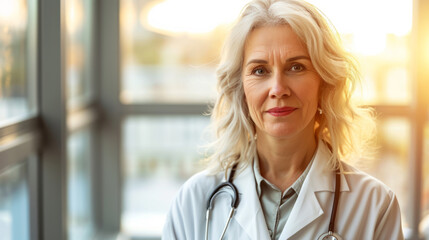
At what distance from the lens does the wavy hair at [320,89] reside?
1596mm

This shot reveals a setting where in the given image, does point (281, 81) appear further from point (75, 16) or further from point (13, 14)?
point (75, 16)

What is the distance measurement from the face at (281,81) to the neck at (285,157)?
0.06 m

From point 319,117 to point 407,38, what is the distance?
2.16m

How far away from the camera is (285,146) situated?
1.68 meters

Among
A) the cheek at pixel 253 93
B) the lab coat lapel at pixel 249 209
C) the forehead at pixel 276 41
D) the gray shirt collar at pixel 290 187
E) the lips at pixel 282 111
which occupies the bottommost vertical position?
the lab coat lapel at pixel 249 209

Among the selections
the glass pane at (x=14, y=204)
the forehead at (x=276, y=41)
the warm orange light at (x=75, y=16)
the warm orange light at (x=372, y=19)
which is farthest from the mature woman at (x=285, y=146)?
the warm orange light at (x=372, y=19)

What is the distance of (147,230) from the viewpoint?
3818mm

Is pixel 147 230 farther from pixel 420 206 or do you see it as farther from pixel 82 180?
pixel 420 206

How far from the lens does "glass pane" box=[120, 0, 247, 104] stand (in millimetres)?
3744

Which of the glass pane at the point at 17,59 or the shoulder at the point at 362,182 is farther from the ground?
the glass pane at the point at 17,59

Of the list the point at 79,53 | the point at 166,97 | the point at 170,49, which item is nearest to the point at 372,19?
the point at 170,49

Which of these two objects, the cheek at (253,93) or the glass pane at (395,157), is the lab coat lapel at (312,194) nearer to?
the cheek at (253,93)

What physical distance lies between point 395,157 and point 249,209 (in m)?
2.31

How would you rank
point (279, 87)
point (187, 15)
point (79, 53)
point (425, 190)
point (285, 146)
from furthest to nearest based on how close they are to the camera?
point (187, 15), point (425, 190), point (79, 53), point (285, 146), point (279, 87)
